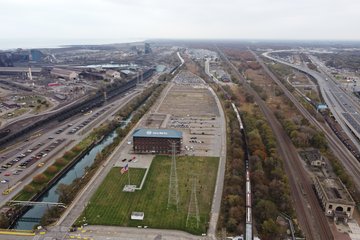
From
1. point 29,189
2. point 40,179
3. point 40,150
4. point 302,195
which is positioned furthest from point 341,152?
point 40,150

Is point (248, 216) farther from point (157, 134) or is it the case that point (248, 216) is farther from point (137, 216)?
point (157, 134)

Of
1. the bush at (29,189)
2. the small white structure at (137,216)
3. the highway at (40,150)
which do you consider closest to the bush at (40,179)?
the highway at (40,150)

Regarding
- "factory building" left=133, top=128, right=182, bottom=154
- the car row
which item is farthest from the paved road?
the car row

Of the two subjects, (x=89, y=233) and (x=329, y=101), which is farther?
(x=329, y=101)

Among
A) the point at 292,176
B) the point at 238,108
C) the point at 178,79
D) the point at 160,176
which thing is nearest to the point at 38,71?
the point at 178,79

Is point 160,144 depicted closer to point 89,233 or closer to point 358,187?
point 89,233

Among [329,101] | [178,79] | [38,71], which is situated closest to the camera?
[329,101]

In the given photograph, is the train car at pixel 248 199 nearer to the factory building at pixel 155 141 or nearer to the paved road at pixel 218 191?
the paved road at pixel 218 191

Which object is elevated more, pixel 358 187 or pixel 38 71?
pixel 38 71
